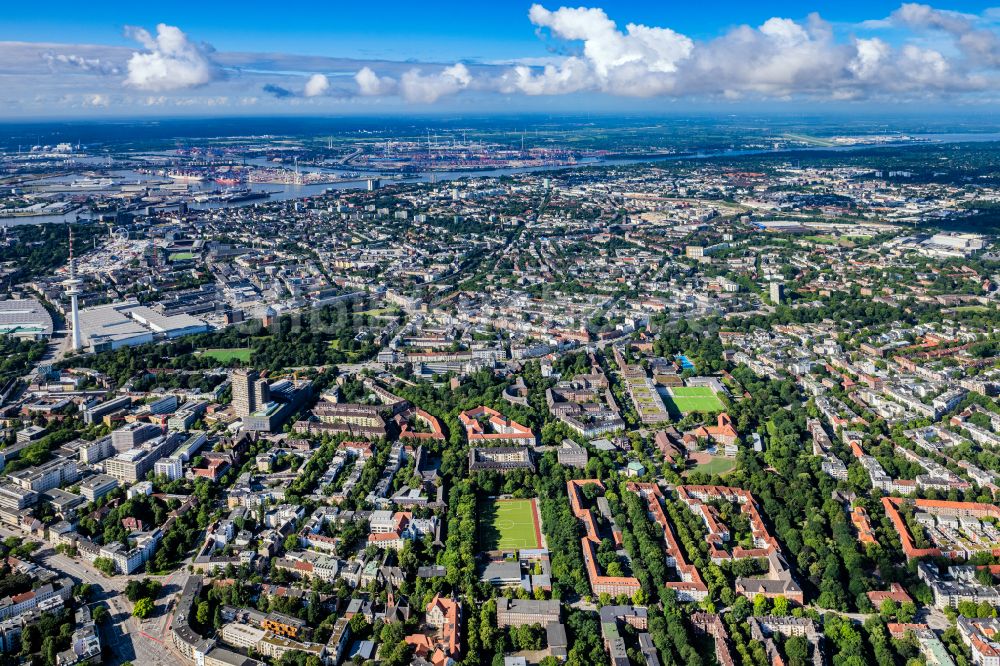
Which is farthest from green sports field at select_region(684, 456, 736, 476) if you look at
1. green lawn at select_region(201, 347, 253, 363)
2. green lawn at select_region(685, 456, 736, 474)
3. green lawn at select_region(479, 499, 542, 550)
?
green lawn at select_region(201, 347, 253, 363)

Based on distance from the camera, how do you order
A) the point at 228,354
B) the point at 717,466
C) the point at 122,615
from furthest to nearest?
the point at 228,354, the point at 717,466, the point at 122,615

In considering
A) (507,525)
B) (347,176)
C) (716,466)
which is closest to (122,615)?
(507,525)

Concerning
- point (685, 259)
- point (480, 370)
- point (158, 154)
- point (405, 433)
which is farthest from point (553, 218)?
point (158, 154)

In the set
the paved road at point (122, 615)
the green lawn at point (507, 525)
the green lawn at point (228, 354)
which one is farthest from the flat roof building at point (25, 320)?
the green lawn at point (507, 525)

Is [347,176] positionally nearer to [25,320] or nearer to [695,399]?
[25,320]

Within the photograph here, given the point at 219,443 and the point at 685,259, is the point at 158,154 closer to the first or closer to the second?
the point at 685,259

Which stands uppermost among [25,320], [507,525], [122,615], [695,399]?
[25,320]
